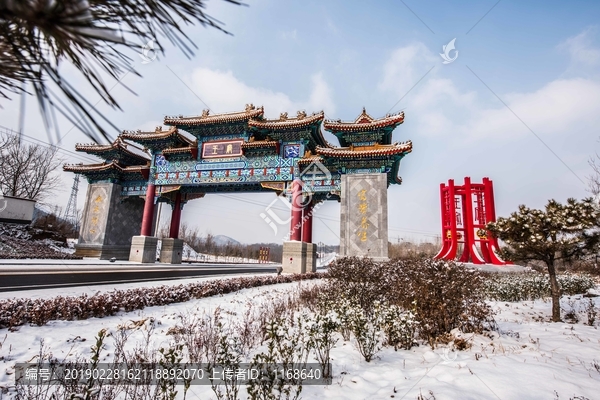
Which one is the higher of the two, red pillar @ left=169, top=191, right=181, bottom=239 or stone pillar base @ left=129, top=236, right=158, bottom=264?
red pillar @ left=169, top=191, right=181, bottom=239

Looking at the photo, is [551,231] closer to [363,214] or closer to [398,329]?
[398,329]

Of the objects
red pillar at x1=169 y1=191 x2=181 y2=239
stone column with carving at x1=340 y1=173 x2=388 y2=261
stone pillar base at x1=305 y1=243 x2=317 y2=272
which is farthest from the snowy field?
red pillar at x1=169 y1=191 x2=181 y2=239

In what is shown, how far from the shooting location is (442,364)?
3.01m

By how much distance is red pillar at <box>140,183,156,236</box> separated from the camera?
696 inches

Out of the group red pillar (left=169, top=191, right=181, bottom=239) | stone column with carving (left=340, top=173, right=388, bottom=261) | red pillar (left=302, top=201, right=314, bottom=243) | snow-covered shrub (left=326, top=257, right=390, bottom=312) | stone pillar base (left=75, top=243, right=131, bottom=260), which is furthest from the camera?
red pillar (left=169, top=191, right=181, bottom=239)

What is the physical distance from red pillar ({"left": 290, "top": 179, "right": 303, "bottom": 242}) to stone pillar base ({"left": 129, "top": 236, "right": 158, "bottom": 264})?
30.5 ft

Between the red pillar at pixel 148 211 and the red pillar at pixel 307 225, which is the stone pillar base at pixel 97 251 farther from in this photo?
the red pillar at pixel 307 225

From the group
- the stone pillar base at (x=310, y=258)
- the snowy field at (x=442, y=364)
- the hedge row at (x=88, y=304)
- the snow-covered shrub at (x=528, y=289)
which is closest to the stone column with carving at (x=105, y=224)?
the stone pillar base at (x=310, y=258)

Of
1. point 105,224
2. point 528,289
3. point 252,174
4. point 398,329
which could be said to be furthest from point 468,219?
point 105,224

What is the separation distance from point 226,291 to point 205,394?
19.6 feet

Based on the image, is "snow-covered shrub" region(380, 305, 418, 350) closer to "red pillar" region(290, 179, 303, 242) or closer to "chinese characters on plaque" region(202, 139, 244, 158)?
"red pillar" region(290, 179, 303, 242)

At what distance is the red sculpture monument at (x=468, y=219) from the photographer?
19250 mm

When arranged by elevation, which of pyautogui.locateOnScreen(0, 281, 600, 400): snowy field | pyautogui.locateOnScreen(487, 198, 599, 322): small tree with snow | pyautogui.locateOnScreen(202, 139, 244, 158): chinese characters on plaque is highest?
pyautogui.locateOnScreen(202, 139, 244, 158): chinese characters on plaque

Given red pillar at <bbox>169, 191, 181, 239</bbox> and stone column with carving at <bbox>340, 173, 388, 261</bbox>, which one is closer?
stone column with carving at <bbox>340, 173, 388, 261</bbox>
